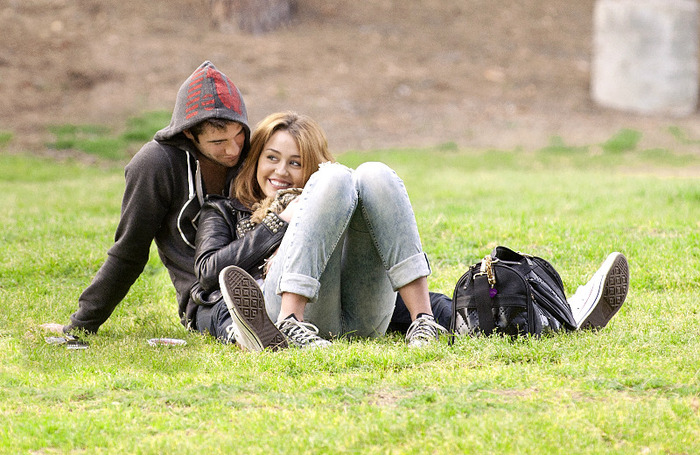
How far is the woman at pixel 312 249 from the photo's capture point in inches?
154

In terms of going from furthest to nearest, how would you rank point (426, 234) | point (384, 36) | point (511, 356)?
point (384, 36) → point (426, 234) → point (511, 356)

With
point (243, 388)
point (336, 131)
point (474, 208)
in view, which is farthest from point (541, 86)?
point (243, 388)

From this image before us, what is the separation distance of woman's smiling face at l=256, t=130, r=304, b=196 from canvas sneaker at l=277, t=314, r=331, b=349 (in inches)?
29.0

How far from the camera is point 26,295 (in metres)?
5.71

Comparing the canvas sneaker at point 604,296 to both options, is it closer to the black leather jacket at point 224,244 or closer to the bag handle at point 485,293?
the bag handle at point 485,293

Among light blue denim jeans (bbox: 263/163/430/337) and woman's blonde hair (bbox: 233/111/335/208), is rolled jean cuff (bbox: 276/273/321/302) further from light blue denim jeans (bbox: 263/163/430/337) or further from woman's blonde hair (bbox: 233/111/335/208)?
woman's blonde hair (bbox: 233/111/335/208)

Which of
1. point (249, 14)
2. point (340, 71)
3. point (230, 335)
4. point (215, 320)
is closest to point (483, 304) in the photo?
point (230, 335)

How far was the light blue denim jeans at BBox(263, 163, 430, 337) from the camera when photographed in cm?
393

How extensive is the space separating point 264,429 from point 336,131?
1222cm

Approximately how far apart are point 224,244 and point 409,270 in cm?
91

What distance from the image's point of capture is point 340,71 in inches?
664

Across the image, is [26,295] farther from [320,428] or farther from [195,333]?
[320,428]

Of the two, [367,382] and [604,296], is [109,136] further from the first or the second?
[367,382]

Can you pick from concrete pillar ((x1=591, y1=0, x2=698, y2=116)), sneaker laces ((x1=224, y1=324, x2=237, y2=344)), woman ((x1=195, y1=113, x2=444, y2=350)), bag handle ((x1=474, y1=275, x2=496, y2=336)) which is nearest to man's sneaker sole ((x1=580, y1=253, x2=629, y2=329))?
bag handle ((x1=474, y1=275, x2=496, y2=336))
